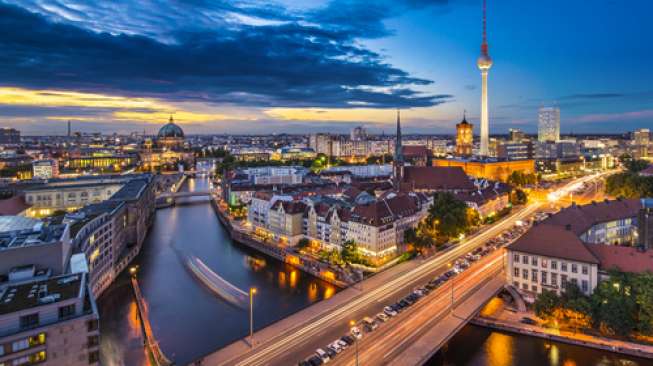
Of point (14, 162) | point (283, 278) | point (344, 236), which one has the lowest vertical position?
point (283, 278)

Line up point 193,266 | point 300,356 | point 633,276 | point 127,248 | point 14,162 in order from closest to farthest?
point 300,356 → point 633,276 → point 193,266 → point 127,248 → point 14,162

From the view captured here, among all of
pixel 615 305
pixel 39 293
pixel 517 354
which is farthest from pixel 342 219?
pixel 39 293

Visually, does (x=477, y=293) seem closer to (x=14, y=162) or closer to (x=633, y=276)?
(x=633, y=276)

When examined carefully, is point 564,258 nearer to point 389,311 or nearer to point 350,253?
point 389,311

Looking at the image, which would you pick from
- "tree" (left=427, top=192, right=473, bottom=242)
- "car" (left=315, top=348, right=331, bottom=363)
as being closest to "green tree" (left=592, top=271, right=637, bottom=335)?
"car" (left=315, top=348, right=331, bottom=363)

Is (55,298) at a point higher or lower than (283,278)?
higher

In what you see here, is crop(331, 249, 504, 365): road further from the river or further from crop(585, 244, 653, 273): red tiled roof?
crop(585, 244, 653, 273): red tiled roof

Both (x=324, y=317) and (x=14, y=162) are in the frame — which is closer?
(x=324, y=317)

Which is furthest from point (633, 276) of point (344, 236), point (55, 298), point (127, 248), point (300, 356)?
point (127, 248)
